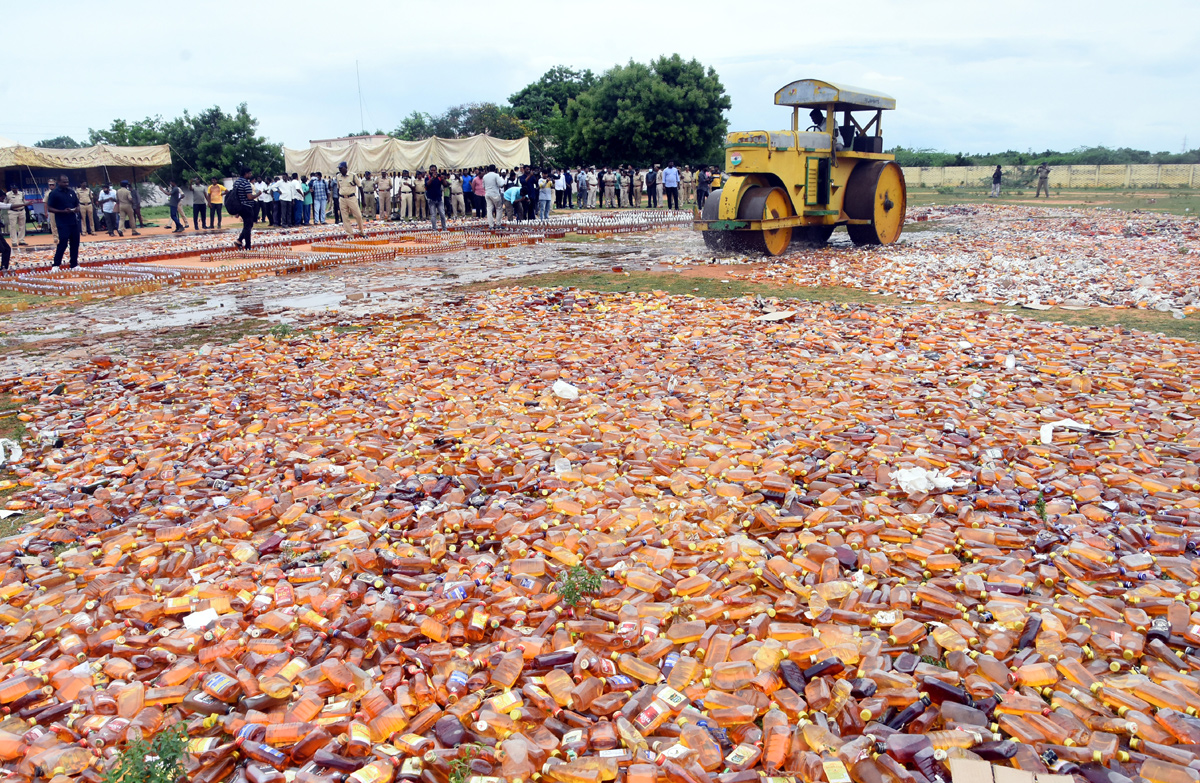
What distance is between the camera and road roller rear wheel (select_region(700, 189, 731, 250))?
1327 centimetres

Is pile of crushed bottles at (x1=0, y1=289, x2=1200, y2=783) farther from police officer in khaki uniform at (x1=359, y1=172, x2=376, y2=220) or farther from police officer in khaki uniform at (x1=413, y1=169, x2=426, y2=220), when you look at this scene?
police officer in khaki uniform at (x1=359, y1=172, x2=376, y2=220)

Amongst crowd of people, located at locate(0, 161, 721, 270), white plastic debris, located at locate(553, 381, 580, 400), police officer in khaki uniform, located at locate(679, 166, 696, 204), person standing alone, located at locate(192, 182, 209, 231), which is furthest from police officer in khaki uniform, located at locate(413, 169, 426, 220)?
white plastic debris, located at locate(553, 381, 580, 400)

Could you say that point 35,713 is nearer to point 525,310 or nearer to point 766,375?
point 766,375

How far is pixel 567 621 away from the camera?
3.16 meters

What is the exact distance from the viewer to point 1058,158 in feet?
193

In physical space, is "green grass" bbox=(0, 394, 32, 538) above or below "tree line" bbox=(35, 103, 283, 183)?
below

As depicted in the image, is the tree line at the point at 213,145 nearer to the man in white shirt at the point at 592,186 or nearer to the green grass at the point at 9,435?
the man in white shirt at the point at 592,186

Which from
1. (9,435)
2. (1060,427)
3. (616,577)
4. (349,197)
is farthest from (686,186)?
(616,577)

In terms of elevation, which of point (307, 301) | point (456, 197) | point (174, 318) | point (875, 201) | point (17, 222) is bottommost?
point (174, 318)

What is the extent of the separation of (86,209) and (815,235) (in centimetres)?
2352

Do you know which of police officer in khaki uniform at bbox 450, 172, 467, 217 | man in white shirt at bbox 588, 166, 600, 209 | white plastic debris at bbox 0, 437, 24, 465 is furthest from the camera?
man in white shirt at bbox 588, 166, 600, 209

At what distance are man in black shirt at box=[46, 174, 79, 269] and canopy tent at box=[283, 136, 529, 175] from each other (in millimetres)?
15720

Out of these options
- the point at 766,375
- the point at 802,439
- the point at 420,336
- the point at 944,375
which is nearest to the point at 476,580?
the point at 802,439

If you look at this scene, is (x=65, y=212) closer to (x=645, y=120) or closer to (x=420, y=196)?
(x=420, y=196)
